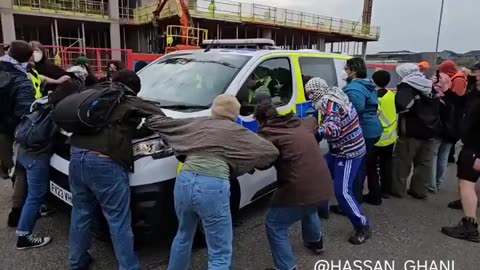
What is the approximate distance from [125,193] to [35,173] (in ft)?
3.66

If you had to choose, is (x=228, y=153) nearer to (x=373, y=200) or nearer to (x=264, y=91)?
(x=264, y=91)

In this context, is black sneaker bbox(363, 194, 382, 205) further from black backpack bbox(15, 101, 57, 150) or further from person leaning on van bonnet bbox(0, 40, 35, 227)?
person leaning on van bonnet bbox(0, 40, 35, 227)

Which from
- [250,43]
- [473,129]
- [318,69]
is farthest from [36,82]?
[473,129]

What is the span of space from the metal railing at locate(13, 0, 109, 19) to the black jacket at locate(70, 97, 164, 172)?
25756 millimetres

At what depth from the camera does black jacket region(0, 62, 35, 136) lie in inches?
145

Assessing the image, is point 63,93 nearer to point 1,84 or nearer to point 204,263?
point 1,84

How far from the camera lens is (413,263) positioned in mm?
3373

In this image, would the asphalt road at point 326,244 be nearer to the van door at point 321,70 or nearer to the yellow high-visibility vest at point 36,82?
the van door at point 321,70

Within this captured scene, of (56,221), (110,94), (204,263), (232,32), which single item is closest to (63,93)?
(110,94)

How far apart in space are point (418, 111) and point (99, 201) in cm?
392

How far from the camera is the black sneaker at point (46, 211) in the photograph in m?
4.15

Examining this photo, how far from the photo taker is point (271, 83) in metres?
4.20

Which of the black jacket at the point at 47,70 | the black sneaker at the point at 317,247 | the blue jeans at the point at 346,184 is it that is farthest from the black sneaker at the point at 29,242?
the blue jeans at the point at 346,184

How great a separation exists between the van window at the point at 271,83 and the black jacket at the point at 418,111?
147 centimetres
